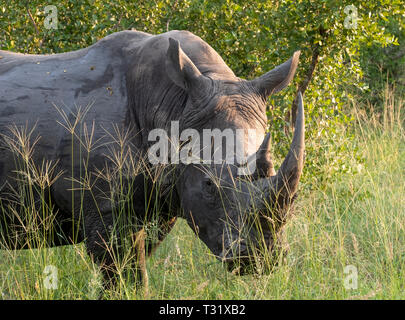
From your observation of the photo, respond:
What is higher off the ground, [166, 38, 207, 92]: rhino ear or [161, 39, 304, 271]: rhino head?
[166, 38, 207, 92]: rhino ear

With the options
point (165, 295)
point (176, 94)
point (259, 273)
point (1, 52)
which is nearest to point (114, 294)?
point (165, 295)

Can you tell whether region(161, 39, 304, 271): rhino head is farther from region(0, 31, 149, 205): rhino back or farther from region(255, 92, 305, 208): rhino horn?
region(0, 31, 149, 205): rhino back

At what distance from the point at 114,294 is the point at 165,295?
1.14ft

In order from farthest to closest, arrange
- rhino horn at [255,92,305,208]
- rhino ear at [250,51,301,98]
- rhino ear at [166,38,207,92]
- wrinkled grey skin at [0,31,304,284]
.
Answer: rhino ear at [250,51,301,98] < rhino ear at [166,38,207,92] < wrinkled grey skin at [0,31,304,284] < rhino horn at [255,92,305,208]

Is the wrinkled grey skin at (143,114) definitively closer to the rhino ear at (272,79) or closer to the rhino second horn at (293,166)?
the rhino ear at (272,79)

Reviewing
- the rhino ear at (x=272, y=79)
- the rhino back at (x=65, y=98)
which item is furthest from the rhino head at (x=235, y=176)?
the rhino back at (x=65, y=98)

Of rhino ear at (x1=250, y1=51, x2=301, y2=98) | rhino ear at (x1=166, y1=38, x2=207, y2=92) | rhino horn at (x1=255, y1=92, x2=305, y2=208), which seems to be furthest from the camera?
rhino ear at (x1=250, y1=51, x2=301, y2=98)

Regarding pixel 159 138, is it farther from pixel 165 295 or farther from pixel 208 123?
pixel 165 295

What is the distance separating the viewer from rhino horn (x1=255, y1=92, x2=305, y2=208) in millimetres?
3525

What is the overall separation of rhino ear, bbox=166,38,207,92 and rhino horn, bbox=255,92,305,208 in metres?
0.79

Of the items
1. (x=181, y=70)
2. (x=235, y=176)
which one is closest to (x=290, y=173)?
(x=235, y=176)

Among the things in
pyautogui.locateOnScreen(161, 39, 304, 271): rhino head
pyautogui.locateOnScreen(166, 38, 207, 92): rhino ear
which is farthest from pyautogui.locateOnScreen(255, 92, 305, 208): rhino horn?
pyautogui.locateOnScreen(166, 38, 207, 92): rhino ear

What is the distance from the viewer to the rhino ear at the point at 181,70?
13.3 ft
